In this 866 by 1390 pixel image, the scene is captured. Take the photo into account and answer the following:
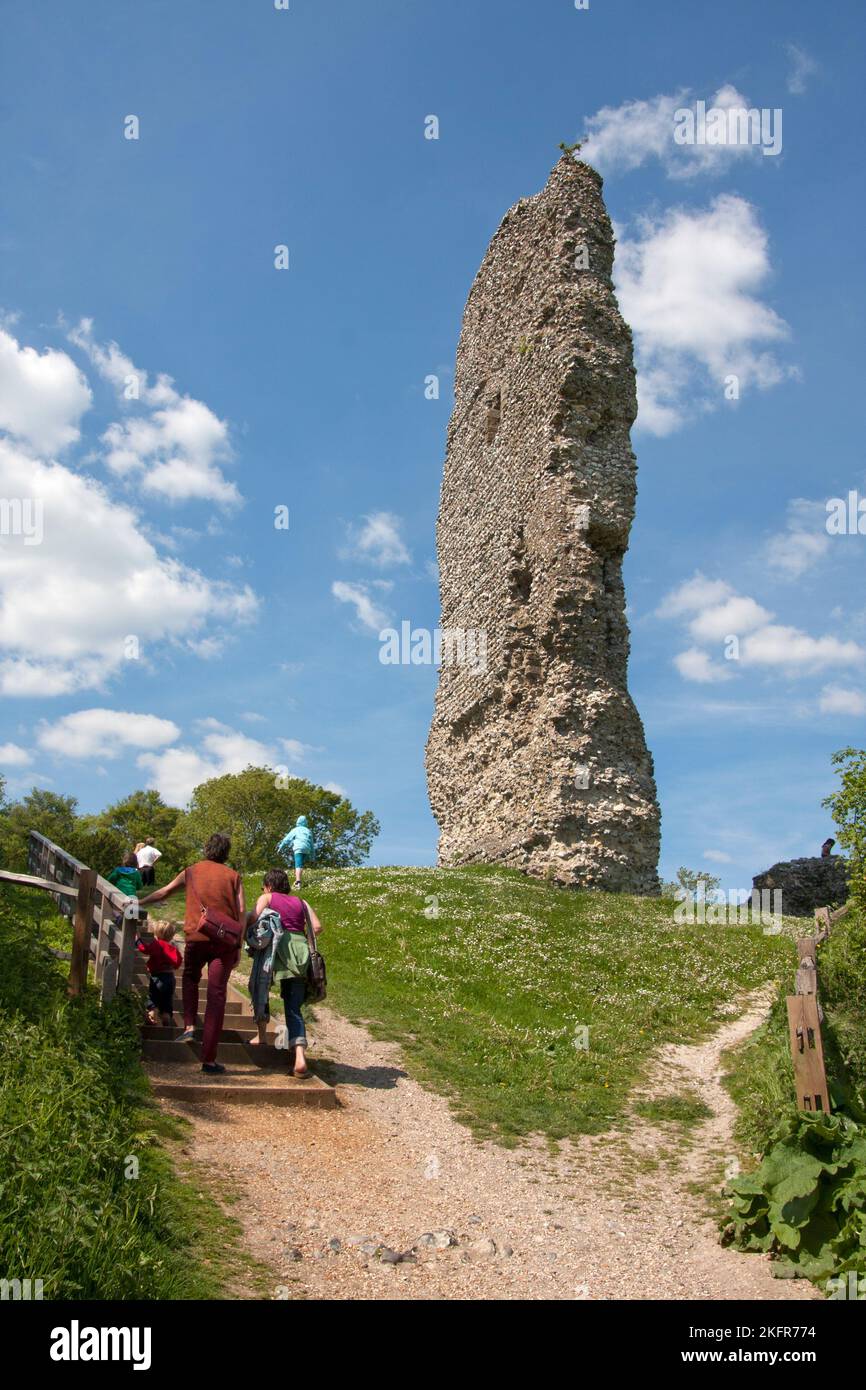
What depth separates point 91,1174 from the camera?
6.61 meters

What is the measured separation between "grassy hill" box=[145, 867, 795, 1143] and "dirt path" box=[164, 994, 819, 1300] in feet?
2.65

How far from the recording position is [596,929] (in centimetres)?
1858

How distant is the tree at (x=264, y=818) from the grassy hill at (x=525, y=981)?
103ft

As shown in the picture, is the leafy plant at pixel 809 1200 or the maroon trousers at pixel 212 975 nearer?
the leafy plant at pixel 809 1200

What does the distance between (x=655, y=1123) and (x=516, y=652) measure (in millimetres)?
17022

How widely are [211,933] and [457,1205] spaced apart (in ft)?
11.6

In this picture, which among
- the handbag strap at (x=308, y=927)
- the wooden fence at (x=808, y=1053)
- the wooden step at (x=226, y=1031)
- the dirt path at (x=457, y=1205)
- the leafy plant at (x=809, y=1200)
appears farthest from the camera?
the handbag strap at (x=308, y=927)

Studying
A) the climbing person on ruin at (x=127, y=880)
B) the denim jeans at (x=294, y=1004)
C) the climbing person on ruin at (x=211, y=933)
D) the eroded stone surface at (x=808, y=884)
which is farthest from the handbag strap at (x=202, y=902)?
the eroded stone surface at (x=808, y=884)

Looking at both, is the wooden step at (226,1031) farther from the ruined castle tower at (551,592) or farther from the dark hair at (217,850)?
the ruined castle tower at (551,592)

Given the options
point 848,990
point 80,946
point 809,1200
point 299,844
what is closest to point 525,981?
point 848,990

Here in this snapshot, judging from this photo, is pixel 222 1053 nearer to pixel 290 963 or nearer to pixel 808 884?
pixel 290 963

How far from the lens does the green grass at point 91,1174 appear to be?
220 inches
